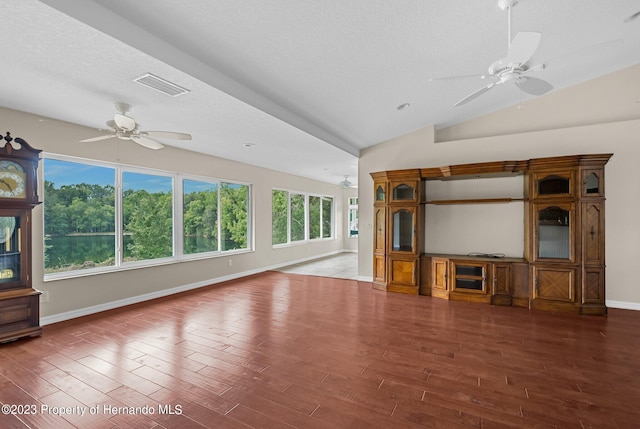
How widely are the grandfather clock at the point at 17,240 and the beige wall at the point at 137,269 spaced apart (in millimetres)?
Answer: 394

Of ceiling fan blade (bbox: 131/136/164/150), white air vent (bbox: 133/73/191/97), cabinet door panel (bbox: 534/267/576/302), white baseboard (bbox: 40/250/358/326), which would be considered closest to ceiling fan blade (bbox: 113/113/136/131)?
ceiling fan blade (bbox: 131/136/164/150)

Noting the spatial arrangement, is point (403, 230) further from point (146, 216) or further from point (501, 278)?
point (146, 216)

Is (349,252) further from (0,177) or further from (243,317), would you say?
(0,177)

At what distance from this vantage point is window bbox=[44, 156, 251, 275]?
4129mm

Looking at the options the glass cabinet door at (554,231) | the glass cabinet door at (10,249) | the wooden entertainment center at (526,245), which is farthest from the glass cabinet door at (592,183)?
the glass cabinet door at (10,249)

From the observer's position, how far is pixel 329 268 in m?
8.10

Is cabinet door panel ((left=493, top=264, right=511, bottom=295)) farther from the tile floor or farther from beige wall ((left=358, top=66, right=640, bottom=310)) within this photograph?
the tile floor

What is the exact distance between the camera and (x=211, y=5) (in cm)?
226

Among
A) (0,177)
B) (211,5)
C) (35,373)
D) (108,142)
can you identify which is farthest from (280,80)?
(35,373)

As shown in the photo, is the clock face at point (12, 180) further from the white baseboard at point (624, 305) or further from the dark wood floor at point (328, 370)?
the white baseboard at point (624, 305)

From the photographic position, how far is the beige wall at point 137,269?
3.87 meters

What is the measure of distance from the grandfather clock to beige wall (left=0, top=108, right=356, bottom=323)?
0.39 metres

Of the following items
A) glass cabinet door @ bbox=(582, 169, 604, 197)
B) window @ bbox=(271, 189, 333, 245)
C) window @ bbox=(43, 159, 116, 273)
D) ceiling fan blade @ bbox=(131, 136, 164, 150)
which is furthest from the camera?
window @ bbox=(271, 189, 333, 245)

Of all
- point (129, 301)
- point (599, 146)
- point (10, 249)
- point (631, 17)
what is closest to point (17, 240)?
point (10, 249)
